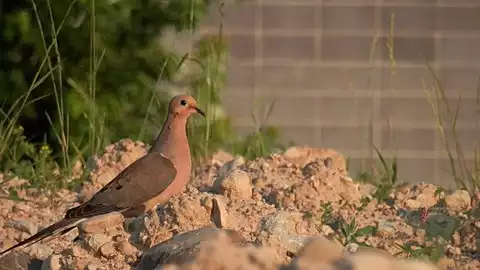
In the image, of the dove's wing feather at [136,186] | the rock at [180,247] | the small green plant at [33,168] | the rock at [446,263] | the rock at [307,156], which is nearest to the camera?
the rock at [180,247]

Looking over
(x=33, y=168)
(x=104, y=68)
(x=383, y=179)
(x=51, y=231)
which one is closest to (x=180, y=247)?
(x=51, y=231)

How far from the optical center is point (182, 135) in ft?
18.3

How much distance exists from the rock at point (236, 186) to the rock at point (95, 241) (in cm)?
58

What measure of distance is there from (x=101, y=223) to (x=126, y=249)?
57 cm

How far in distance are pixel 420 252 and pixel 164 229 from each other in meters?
0.86

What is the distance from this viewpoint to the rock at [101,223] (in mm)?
5066

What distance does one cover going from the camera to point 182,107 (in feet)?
18.7

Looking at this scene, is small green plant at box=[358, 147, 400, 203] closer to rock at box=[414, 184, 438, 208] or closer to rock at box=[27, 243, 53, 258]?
rock at box=[414, 184, 438, 208]

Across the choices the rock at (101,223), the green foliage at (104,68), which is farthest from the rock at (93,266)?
the green foliage at (104,68)

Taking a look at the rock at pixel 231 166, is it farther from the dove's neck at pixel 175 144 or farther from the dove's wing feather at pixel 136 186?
the dove's wing feather at pixel 136 186

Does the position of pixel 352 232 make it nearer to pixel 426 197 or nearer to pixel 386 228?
pixel 386 228

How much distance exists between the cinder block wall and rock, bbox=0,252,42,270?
4.47m

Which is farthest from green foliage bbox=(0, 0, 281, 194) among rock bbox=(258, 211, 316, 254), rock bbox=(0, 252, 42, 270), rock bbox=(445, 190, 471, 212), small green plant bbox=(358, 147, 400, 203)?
rock bbox=(258, 211, 316, 254)

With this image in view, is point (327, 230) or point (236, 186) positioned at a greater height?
point (236, 186)
